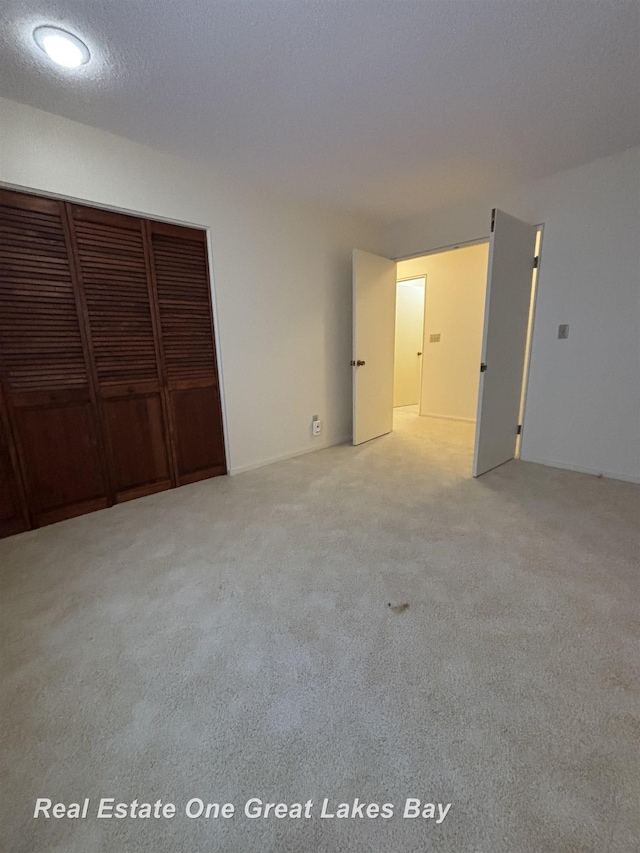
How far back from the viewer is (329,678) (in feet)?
4.04

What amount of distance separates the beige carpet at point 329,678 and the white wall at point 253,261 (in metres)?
1.32

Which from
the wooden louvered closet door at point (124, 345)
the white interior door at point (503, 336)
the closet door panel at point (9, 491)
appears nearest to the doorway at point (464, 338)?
the white interior door at point (503, 336)

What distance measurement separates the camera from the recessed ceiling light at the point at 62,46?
1475 mm

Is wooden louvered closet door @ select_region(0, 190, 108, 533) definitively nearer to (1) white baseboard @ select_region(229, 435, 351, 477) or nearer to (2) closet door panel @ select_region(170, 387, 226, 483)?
(2) closet door panel @ select_region(170, 387, 226, 483)

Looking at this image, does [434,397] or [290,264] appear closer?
[290,264]

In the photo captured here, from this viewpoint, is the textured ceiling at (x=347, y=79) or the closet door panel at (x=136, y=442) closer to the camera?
the textured ceiling at (x=347, y=79)

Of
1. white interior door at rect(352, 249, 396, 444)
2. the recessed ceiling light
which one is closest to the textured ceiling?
the recessed ceiling light

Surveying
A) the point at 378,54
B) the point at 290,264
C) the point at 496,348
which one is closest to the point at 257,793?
the point at 378,54

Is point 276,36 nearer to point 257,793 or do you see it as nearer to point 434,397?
point 257,793

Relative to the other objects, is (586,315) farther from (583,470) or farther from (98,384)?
(98,384)

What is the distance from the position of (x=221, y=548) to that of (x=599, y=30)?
2968 millimetres

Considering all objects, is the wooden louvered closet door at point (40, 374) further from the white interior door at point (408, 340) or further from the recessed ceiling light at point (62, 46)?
the white interior door at point (408, 340)

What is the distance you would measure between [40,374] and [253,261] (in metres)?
1.77

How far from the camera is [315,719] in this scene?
1096 millimetres
